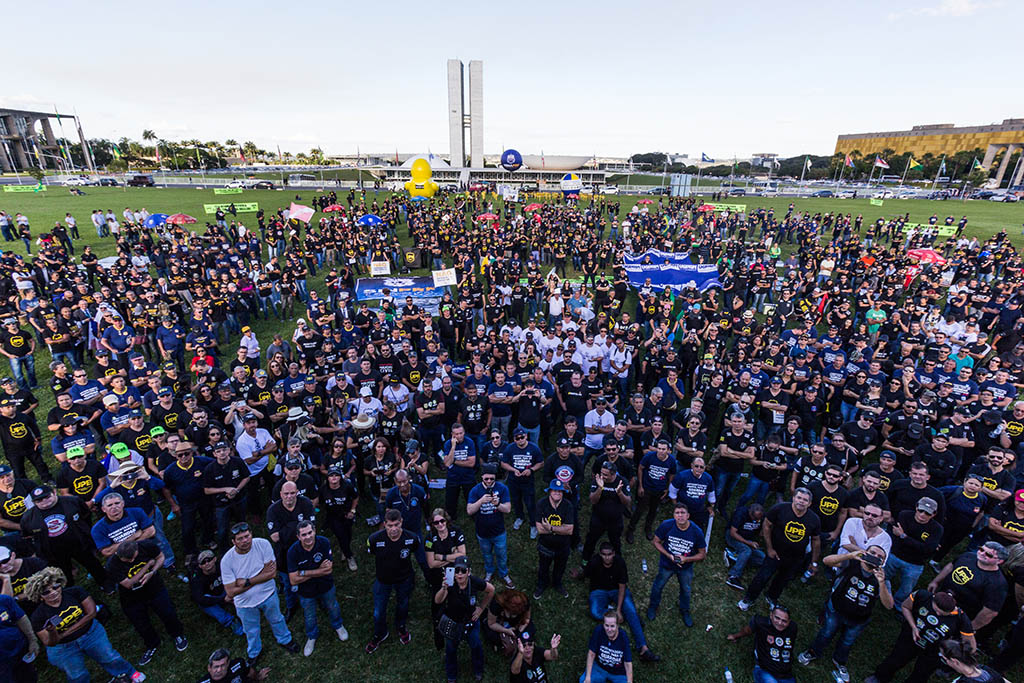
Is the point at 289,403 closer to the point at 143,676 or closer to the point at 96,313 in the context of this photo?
the point at 143,676

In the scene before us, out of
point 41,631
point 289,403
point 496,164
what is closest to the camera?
point 41,631

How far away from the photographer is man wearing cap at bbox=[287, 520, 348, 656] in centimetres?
533

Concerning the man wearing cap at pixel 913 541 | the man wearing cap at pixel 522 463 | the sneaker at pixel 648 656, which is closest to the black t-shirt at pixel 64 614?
the man wearing cap at pixel 522 463

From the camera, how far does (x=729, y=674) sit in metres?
5.46

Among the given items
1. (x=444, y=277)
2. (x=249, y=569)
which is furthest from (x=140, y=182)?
(x=249, y=569)

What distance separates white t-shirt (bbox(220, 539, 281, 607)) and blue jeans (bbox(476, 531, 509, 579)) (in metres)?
2.70

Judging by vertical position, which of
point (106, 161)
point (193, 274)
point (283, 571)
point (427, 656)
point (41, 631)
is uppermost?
point (106, 161)

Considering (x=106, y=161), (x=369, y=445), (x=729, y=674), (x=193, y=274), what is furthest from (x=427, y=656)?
(x=106, y=161)

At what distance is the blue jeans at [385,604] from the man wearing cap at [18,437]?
270 inches

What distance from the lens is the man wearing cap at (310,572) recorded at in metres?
A: 5.33

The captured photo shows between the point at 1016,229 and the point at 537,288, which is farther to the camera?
the point at 1016,229

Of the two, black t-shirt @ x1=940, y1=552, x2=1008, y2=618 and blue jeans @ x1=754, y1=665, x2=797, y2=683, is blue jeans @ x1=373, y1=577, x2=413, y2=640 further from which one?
black t-shirt @ x1=940, y1=552, x2=1008, y2=618

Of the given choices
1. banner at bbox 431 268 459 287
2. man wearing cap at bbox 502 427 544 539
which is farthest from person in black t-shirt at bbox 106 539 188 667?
banner at bbox 431 268 459 287

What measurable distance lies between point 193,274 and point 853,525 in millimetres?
20145
